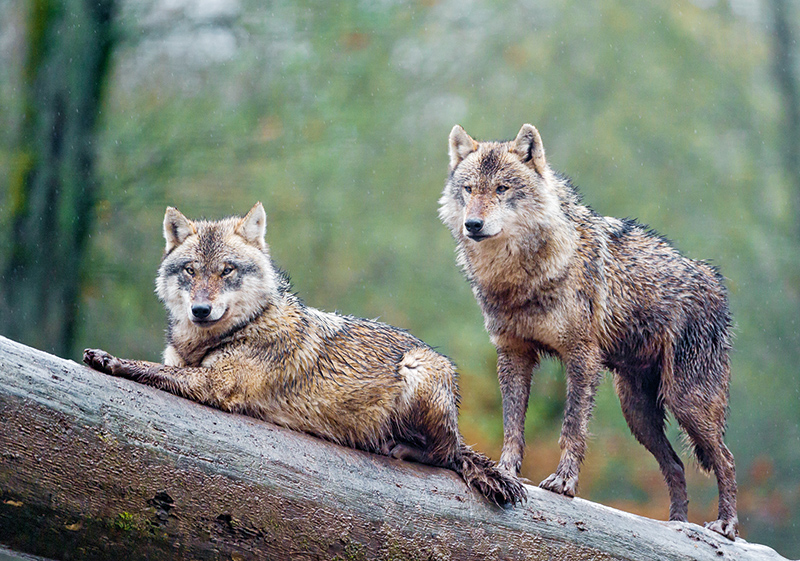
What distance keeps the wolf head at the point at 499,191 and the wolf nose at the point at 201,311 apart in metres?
1.92

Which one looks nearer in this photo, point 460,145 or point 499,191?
point 499,191

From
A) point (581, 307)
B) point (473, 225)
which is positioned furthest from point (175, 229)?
point (581, 307)

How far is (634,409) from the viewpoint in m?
6.26

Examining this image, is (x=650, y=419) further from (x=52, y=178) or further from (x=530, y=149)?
(x=52, y=178)

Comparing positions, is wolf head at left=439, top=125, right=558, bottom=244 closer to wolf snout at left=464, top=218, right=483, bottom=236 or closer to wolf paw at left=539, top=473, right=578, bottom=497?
wolf snout at left=464, top=218, right=483, bottom=236

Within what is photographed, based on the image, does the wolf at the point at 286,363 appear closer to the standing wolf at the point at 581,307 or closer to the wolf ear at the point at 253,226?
the wolf ear at the point at 253,226

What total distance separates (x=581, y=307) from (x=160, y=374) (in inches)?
115

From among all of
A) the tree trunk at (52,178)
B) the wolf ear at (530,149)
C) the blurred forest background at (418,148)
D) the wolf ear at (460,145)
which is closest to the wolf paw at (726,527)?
the wolf ear at (530,149)

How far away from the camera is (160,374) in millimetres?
4152

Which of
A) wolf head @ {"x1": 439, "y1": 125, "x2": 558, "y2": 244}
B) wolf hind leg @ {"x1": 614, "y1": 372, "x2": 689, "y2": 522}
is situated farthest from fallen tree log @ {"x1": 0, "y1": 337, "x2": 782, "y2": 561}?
wolf head @ {"x1": 439, "y1": 125, "x2": 558, "y2": 244}

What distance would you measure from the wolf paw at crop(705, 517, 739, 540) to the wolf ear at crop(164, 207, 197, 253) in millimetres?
4185

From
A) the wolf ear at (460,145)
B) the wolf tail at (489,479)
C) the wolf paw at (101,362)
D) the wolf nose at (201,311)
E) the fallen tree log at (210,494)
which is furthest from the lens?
the wolf ear at (460,145)

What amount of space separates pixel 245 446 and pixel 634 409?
11.4 feet

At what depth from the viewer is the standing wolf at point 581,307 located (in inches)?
216
